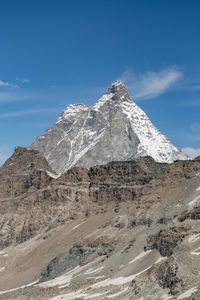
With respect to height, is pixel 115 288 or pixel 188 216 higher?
pixel 188 216

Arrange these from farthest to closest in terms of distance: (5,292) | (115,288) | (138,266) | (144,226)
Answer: (144,226), (5,292), (138,266), (115,288)

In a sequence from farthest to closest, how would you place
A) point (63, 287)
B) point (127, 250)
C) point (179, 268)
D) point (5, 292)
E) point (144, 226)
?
point (144, 226) → point (5, 292) → point (127, 250) → point (63, 287) → point (179, 268)

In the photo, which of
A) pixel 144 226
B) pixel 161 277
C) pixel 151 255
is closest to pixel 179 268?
pixel 161 277

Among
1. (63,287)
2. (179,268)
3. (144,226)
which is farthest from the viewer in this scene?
(144,226)

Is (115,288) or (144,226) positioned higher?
(144,226)

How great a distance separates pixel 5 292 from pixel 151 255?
58792 mm

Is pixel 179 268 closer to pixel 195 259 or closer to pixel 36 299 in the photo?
pixel 195 259

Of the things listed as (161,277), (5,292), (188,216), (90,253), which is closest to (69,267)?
(90,253)

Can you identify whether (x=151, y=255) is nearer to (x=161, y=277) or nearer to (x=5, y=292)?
(x=161, y=277)

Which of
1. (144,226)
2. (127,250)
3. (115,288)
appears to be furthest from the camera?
(144,226)

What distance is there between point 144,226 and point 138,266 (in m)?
53.6

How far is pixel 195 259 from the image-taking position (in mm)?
118375

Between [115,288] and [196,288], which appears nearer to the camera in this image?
[196,288]

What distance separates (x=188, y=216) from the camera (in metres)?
167
